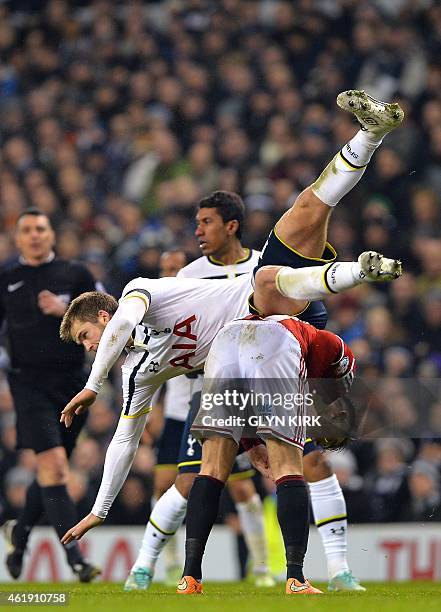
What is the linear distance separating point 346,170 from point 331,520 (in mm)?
2014

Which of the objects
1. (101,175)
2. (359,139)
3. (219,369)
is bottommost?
(219,369)

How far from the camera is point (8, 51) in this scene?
1673 cm

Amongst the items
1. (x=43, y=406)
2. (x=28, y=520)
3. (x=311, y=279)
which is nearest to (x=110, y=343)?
(x=311, y=279)

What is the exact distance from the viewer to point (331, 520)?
23.6ft

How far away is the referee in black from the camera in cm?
851

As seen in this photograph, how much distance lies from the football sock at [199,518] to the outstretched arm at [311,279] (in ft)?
3.14

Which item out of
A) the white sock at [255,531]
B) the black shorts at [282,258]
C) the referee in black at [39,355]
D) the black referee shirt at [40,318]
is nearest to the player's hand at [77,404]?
the black shorts at [282,258]

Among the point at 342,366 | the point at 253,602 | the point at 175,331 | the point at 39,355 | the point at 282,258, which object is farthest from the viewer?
the point at 39,355

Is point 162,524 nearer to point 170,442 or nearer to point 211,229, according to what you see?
point 170,442

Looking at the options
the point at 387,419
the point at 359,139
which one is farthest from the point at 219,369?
the point at 387,419

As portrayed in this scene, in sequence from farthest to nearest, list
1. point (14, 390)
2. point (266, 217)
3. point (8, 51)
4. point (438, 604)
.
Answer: point (8, 51)
point (266, 217)
point (14, 390)
point (438, 604)

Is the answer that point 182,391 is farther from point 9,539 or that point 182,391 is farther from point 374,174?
point 374,174

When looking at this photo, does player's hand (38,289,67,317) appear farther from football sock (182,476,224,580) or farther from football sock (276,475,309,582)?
football sock (276,475,309,582)

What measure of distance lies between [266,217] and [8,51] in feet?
19.4
